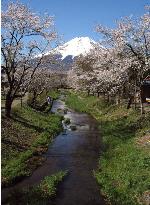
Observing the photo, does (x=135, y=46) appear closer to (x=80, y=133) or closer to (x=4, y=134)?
(x=80, y=133)

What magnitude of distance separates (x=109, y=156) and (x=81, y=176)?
16.8 feet

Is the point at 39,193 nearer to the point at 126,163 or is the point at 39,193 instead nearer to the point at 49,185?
the point at 49,185

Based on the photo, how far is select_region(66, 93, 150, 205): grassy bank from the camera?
778 inches

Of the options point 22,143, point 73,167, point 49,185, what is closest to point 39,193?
point 49,185

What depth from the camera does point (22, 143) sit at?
31.8 metres

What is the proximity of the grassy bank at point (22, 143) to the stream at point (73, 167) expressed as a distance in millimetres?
666

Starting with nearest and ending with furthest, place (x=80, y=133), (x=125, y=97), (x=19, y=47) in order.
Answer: (x=19, y=47)
(x=80, y=133)
(x=125, y=97)

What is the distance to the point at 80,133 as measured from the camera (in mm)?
43344

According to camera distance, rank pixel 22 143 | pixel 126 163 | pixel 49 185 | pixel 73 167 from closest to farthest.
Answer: pixel 49 185 → pixel 126 163 → pixel 73 167 → pixel 22 143

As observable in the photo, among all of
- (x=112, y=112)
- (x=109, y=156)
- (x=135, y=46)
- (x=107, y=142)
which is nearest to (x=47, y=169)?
(x=109, y=156)

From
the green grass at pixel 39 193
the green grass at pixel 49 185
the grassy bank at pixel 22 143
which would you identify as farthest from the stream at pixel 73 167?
the grassy bank at pixel 22 143

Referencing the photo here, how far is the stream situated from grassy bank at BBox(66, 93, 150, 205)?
2.40 feet

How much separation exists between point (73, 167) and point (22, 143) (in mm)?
6672

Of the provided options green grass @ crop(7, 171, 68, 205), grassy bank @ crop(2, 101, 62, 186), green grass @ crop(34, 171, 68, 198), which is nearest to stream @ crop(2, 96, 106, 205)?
green grass @ crop(7, 171, 68, 205)
